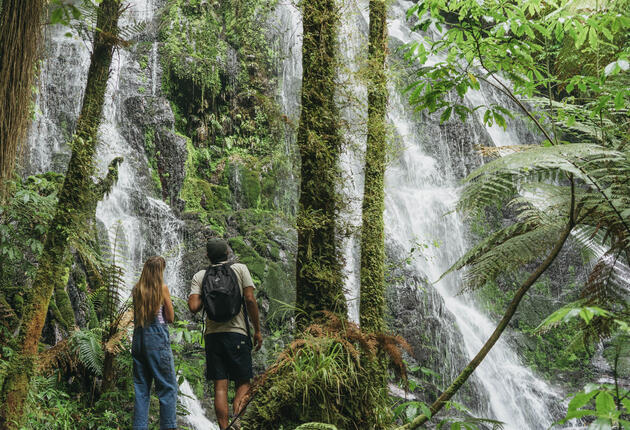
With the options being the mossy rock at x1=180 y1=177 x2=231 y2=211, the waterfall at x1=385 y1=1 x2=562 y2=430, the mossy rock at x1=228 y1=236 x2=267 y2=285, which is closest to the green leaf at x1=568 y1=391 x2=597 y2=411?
the waterfall at x1=385 y1=1 x2=562 y2=430

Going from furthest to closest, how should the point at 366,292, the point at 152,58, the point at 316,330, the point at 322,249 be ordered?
the point at 152,58 → the point at 366,292 → the point at 322,249 → the point at 316,330

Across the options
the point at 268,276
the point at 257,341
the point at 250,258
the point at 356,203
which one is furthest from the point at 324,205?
the point at 250,258

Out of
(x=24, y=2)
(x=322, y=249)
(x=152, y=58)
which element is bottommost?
(x=322, y=249)

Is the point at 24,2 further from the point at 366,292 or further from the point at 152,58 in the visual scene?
the point at 152,58

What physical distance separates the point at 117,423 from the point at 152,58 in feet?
40.0

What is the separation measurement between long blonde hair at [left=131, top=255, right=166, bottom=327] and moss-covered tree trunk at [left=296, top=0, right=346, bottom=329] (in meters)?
1.56

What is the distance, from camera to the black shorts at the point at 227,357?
4082 millimetres

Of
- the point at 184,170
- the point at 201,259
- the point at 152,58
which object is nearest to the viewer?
the point at 201,259

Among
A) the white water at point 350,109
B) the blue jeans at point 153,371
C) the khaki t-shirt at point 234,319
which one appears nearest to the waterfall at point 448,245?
the white water at point 350,109

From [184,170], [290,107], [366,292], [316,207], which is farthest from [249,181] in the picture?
[316,207]

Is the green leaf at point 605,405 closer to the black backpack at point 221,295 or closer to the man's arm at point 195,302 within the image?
the black backpack at point 221,295

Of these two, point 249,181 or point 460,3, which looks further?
point 249,181

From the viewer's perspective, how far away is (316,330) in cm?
320

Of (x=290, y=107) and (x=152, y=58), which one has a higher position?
(x=152, y=58)
